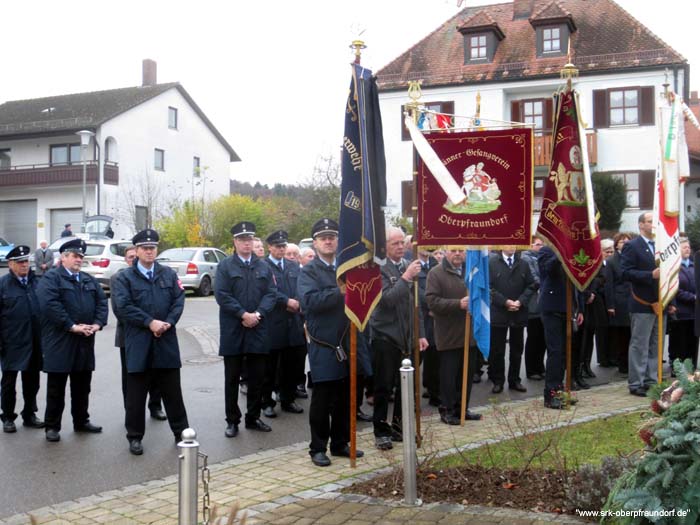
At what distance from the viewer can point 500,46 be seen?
3603 centimetres

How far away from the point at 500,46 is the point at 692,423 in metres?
34.0

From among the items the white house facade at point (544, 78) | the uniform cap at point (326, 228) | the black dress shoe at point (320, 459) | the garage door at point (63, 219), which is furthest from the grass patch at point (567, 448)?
the garage door at point (63, 219)

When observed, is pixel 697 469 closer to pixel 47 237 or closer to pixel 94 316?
pixel 94 316

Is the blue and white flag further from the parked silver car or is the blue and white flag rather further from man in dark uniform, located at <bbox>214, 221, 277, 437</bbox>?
the parked silver car

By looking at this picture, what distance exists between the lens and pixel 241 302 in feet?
28.0

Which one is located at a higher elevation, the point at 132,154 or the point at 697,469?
the point at 132,154

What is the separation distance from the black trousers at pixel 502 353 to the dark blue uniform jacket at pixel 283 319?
267 cm

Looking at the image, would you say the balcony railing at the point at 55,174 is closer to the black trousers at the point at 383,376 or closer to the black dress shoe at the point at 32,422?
the black dress shoe at the point at 32,422

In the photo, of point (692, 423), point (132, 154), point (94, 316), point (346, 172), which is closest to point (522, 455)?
point (692, 423)

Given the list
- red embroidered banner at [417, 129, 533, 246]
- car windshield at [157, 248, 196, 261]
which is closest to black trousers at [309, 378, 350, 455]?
red embroidered banner at [417, 129, 533, 246]

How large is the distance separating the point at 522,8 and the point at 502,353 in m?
30.3

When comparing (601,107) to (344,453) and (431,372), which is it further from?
(344,453)

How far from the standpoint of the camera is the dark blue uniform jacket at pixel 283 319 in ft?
31.8

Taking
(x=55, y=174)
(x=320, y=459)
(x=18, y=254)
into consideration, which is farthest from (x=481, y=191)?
(x=55, y=174)
